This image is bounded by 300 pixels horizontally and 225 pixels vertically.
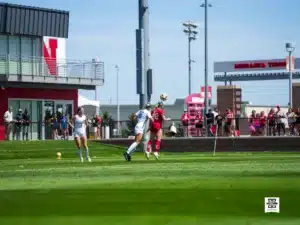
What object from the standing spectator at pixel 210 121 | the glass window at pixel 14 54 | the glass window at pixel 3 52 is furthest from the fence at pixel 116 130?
the glass window at pixel 14 54

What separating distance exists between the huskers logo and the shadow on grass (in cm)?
4646

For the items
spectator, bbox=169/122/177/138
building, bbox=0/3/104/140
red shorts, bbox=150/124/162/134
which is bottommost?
spectator, bbox=169/122/177/138

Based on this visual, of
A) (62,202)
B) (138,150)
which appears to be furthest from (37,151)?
(62,202)

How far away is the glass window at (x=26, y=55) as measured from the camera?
58.3m

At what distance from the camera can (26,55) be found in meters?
59.4

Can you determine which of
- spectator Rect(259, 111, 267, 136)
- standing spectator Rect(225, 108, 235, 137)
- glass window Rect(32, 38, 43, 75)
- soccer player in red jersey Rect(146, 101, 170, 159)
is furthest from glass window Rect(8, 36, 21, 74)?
soccer player in red jersey Rect(146, 101, 170, 159)

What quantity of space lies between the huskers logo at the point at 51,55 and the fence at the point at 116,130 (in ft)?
18.0

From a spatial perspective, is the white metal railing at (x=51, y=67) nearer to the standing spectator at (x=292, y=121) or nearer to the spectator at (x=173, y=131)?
the spectator at (x=173, y=131)

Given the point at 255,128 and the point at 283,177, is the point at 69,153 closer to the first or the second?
the point at 255,128

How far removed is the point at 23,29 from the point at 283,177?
1813 inches

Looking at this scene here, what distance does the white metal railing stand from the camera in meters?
57.5

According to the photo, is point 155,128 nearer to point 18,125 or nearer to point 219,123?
point 219,123

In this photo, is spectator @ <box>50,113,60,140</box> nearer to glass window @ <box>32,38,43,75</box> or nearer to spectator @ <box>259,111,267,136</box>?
glass window @ <box>32,38,43,75</box>

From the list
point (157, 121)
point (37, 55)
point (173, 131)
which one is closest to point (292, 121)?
point (173, 131)
